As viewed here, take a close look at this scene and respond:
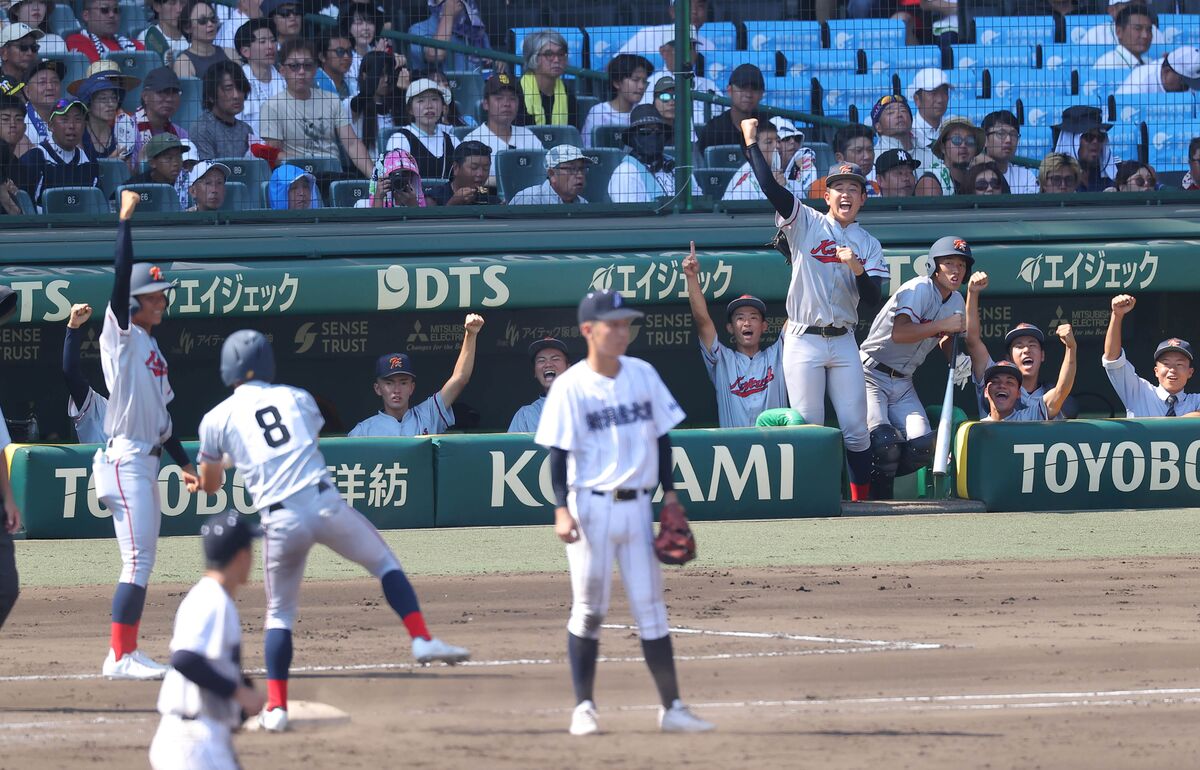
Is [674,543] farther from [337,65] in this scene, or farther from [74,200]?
[74,200]

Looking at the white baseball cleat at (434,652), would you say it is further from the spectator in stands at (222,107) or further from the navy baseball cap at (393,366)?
the spectator in stands at (222,107)

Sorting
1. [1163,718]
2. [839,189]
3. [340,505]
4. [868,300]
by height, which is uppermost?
[839,189]

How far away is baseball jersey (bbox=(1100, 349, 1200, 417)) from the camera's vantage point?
10844 millimetres

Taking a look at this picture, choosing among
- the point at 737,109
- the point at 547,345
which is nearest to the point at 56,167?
the point at 547,345

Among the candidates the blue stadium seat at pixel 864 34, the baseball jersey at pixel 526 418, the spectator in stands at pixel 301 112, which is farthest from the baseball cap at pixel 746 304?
A: the spectator in stands at pixel 301 112

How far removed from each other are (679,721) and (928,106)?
782 centimetres

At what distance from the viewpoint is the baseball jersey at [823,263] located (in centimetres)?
1016

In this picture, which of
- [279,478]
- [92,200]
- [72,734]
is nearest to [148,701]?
[72,734]

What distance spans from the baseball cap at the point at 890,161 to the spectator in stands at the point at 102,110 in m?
5.47

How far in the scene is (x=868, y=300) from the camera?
10.1m

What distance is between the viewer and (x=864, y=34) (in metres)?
12.9

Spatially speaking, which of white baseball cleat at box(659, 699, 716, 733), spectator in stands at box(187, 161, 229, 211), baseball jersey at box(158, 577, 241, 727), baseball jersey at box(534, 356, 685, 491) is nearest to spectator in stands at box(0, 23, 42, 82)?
spectator in stands at box(187, 161, 229, 211)

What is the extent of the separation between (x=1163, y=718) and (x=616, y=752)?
2014mm

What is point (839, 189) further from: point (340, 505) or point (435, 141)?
point (340, 505)
